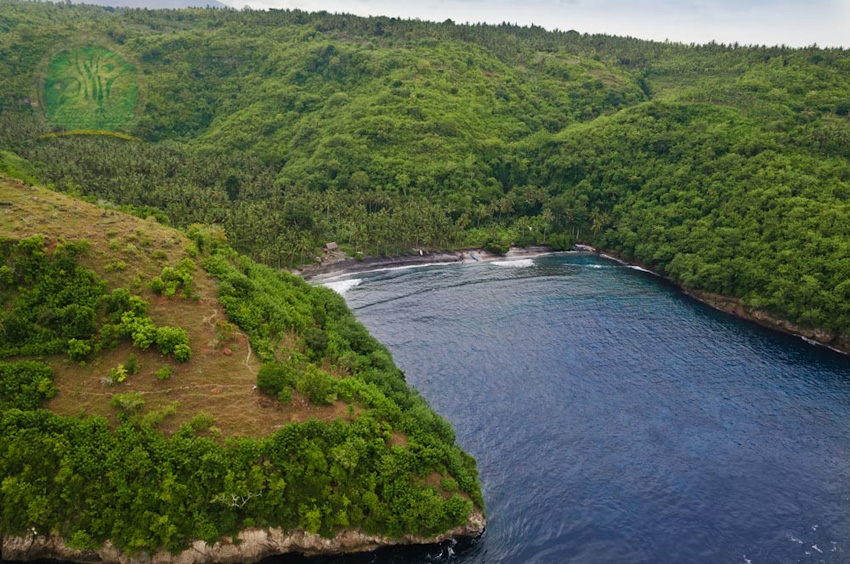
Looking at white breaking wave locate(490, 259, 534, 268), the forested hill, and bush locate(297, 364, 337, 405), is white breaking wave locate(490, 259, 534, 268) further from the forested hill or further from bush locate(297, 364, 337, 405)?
bush locate(297, 364, 337, 405)

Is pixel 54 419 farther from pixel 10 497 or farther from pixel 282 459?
pixel 282 459

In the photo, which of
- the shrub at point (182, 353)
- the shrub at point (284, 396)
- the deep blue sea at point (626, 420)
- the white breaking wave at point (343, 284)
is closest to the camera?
the shrub at point (284, 396)

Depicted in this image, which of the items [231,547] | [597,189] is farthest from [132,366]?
[597,189]

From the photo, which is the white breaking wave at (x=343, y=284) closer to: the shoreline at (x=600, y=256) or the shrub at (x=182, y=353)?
the shoreline at (x=600, y=256)

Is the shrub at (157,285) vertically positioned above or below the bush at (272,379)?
above

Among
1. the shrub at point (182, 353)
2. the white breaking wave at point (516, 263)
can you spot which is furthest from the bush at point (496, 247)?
the shrub at point (182, 353)

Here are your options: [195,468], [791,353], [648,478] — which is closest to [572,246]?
[791,353]
